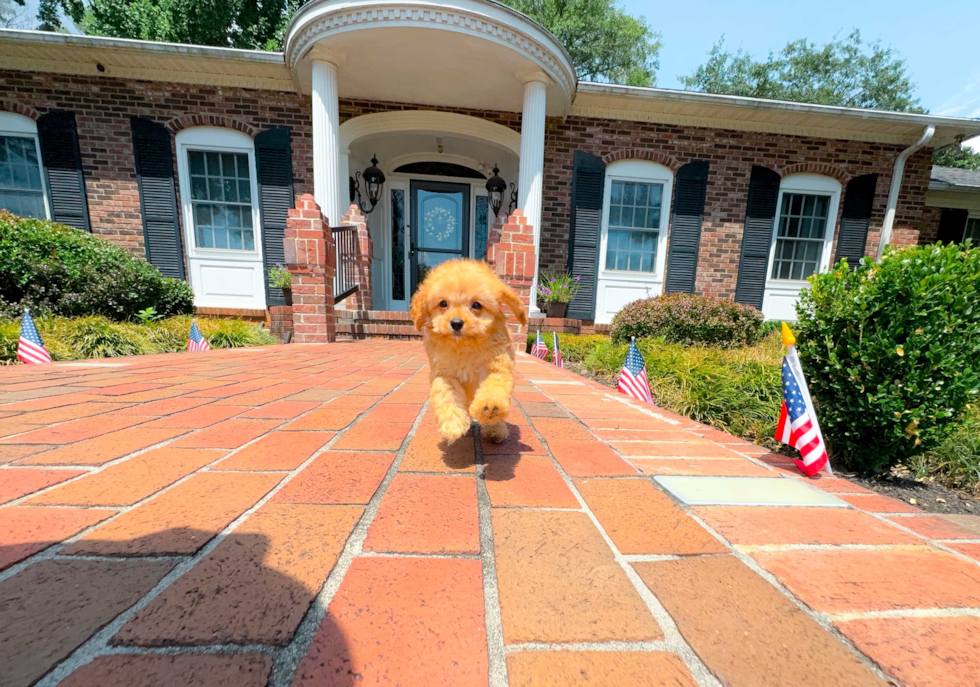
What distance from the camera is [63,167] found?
7656mm

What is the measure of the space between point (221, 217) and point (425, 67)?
531 cm

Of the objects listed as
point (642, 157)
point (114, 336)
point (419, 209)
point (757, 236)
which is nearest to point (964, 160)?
point (757, 236)

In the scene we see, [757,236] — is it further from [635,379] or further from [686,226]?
[635,379]

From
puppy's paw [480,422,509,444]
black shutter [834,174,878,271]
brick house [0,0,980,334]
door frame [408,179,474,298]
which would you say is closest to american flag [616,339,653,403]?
puppy's paw [480,422,509,444]

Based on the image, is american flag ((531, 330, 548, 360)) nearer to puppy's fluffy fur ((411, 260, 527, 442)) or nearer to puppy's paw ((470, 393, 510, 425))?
puppy's fluffy fur ((411, 260, 527, 442))

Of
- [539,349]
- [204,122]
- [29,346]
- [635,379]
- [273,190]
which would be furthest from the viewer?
[273,190]

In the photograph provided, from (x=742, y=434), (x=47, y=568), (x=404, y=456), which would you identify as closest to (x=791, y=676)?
(x=404, y=456)

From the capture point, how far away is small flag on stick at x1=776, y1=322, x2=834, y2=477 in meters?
1.78

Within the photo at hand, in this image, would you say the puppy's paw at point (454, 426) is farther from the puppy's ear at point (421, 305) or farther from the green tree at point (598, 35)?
the green tree at point (598, 35)

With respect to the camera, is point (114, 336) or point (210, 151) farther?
point (210, 151)

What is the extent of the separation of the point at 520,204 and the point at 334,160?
3.33 metres

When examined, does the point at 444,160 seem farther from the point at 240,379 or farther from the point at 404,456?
the point at 404,456

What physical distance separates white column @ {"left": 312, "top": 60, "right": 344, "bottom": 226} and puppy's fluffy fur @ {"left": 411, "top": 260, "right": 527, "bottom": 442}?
5758mm

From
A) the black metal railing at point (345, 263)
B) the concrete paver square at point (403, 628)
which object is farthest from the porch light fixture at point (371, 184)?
the concrete paver square at point (403, 628)
